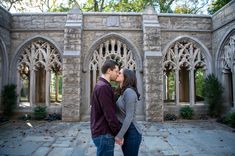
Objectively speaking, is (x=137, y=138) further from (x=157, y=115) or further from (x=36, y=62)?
(x=36, y=62)

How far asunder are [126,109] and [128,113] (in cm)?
5

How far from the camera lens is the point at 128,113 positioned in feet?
6.76

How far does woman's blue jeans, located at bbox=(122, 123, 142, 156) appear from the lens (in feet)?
7.06

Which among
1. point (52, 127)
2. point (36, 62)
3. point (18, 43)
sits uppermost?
point (18, 43)

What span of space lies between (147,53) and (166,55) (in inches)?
52.2

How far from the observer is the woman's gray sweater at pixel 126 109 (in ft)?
6.66

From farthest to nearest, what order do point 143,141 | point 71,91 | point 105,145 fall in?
point 71,91 < point 143,141 < point 105,145

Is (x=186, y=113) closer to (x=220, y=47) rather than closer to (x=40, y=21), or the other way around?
(x=220, y=47)

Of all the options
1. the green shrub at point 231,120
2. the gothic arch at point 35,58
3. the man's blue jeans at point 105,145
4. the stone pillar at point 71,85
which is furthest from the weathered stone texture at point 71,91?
the man's blue jeans at point 105,145

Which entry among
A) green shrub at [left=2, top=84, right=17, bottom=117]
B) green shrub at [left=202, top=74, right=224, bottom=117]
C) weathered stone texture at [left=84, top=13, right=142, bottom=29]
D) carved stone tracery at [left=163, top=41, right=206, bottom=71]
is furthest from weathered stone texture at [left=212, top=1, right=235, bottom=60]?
green shrub at [left=2, top=84, right=17, bottom=117]

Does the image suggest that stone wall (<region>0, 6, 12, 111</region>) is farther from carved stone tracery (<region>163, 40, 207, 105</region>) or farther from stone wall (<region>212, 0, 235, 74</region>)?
stone wall (<region>212, 0, 235, 74</region>)

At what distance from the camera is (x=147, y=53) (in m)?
7.71

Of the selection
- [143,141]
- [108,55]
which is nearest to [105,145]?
[143,141]

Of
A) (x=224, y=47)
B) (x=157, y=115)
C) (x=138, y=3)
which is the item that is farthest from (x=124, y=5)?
(x=157, y=115)
